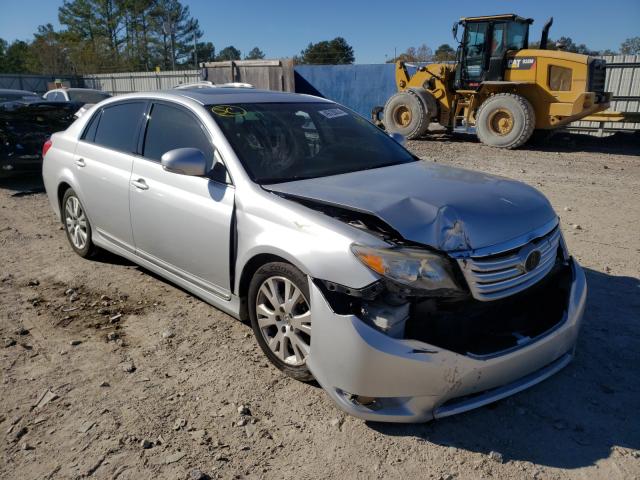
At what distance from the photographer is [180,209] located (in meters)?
3.63

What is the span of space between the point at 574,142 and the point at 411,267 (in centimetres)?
1390

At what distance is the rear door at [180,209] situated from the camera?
338cm

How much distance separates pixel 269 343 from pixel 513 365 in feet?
4.56

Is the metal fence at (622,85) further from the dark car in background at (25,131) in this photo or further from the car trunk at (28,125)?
the dark car in background at (25,131)

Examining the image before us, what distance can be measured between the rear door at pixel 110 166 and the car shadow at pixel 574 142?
36.2 feet

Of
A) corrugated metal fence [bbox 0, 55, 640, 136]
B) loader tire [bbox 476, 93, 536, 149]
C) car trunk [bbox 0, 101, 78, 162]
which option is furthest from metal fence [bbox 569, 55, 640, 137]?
car trunk [bbox 0, 101, 78, 162]

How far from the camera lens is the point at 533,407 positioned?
9.25 ft

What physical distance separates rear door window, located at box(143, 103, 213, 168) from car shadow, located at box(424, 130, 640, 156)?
11.1 meters

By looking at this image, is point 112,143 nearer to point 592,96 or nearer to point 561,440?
point 561,440

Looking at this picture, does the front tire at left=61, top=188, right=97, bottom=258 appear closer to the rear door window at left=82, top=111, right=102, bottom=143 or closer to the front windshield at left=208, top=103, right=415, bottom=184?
the rear door window at left=82, top=111, right=102, bottom=143

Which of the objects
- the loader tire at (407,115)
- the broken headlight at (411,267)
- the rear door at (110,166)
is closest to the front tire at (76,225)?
the rear door at (110,166)

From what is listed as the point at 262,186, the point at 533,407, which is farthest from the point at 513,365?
the point at 262,186

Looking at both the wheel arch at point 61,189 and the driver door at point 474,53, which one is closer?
the wheel arch at point 61,189

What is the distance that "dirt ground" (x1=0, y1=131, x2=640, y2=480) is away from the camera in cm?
245
